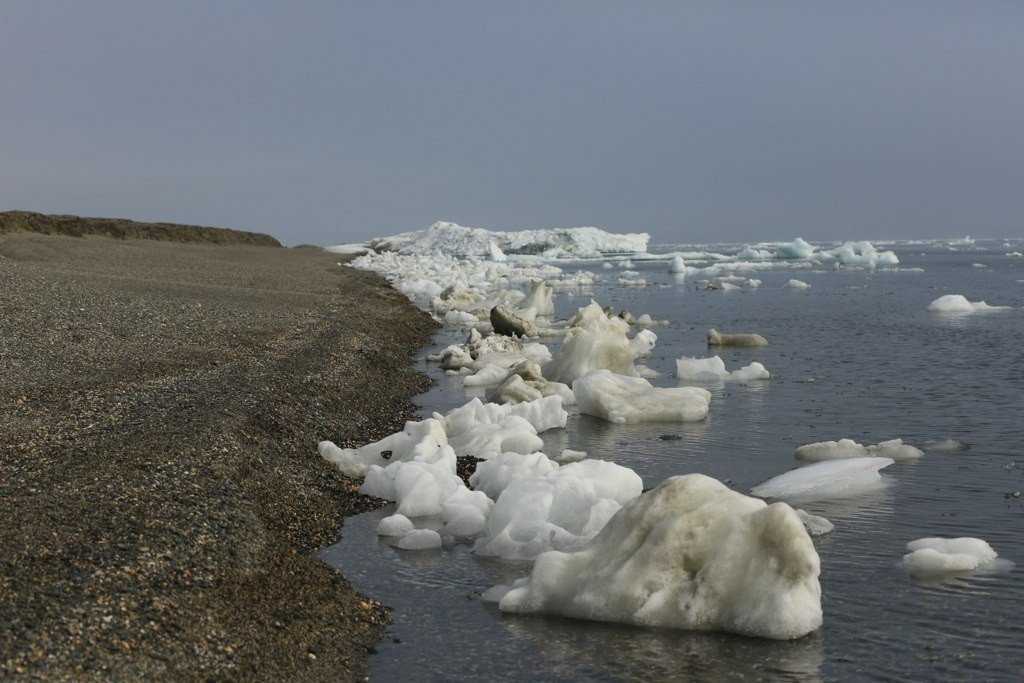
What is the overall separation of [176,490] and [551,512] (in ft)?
10.4

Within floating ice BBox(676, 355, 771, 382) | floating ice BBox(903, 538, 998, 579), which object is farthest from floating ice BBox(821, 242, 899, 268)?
floating ice BBox(903, 538, 998, 579)

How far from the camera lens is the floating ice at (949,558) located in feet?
27.3

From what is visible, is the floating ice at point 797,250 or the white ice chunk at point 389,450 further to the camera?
the floating ice at point 797,250

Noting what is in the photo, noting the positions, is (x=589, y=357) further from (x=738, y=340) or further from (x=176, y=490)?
(x=176, y=490)

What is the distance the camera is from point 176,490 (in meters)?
8.91

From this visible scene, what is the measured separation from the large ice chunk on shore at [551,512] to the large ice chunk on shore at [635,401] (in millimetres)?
5397

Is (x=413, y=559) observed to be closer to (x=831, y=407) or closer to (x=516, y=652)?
(x=516, y=652)

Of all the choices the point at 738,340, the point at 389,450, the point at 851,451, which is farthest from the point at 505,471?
the point at 738,340

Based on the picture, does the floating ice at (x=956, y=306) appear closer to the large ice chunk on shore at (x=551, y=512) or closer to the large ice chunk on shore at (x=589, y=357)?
the large ice chunk on shore at (x=589, y=357)

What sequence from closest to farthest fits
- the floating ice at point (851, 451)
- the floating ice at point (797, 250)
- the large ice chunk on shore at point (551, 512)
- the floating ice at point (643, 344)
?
the large ice chunk on shore at point (551, 512) → the floating ice at point (851, 451) → the floating ice at point (643, 344) → the floating ice at point (797, 250)

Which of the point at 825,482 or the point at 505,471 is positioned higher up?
the point at 825,482

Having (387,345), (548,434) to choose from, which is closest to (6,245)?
(387,345)

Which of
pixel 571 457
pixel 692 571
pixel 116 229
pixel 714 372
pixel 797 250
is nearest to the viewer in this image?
pixel 692 571

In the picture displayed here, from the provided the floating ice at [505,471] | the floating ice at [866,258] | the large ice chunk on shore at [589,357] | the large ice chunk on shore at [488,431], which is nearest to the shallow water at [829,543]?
the large ice chunk on shore at [488,431]
